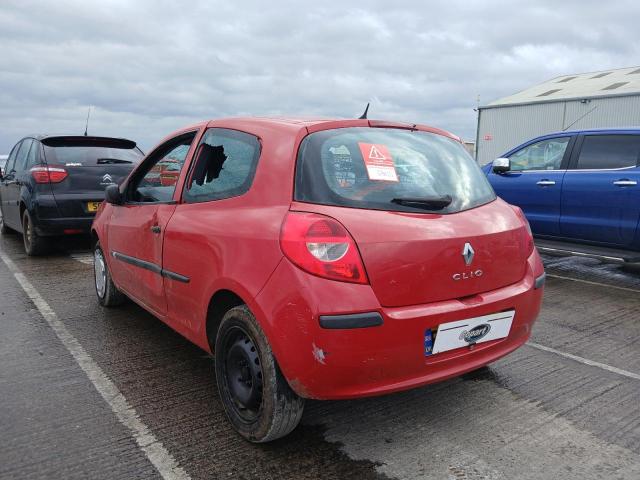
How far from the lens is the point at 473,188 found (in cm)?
268

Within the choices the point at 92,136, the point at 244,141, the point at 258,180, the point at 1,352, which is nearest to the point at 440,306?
the point at 258,180

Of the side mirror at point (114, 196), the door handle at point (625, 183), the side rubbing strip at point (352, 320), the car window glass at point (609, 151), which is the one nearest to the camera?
the side rubbing strip at point (352, 320)

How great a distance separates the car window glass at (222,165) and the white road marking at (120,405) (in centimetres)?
118

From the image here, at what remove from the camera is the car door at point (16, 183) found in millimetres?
7202

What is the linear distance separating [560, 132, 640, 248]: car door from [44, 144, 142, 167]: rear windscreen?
5604 millimetres

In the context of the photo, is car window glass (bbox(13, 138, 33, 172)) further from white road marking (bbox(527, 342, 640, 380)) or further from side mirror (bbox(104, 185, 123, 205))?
white road marking (bbox(527, 342, 640, 380))

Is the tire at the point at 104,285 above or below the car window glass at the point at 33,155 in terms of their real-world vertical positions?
below

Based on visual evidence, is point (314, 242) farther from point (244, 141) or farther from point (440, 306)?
point (244, 141)

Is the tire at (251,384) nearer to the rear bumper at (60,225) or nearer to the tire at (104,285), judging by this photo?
the tire at (104,285)

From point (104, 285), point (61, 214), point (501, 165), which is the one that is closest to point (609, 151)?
point (501, 165)

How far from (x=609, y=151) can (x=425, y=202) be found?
14.4 feet

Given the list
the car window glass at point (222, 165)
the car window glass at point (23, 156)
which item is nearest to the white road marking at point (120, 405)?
the car window glass at point (222, 165)

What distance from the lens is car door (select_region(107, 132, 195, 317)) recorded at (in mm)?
3197

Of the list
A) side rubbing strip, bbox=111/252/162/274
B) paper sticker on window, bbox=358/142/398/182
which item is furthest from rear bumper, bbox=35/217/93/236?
paper sticker on window, bbox=358/142/398/182
